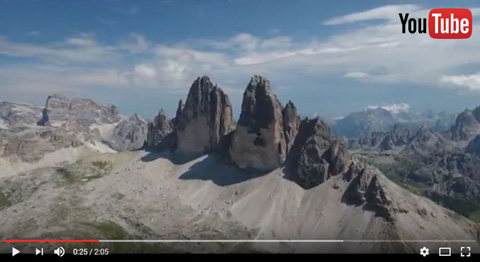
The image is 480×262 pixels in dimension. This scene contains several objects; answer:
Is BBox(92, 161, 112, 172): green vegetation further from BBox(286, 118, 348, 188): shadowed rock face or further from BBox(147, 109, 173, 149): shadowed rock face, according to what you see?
BBox(286, 118, 348, 188): shadowed rock face

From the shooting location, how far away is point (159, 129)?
109 meters

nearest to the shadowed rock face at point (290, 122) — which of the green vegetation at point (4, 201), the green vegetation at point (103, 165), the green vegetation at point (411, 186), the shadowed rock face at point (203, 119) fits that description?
the shadowed rock face at point (203, 119)

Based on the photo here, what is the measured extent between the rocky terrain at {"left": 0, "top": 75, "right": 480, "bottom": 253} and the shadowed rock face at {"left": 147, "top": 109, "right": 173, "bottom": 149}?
2.66ft

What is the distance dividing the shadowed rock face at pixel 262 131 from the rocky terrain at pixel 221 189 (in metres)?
0.17

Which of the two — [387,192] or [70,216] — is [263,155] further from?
[70,216]

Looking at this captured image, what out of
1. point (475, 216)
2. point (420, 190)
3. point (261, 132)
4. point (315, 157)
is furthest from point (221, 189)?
point (420, 190)

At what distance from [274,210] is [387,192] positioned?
595 inches

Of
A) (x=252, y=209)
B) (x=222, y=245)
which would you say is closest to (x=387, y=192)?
(x=252, y=209)

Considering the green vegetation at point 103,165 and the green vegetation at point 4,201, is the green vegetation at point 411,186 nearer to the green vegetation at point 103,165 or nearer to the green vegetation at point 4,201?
the green vegetation at point 103,165

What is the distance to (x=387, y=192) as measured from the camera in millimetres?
65688

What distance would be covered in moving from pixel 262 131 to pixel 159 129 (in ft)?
119

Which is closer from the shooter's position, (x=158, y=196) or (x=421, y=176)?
(x=158, y=196)

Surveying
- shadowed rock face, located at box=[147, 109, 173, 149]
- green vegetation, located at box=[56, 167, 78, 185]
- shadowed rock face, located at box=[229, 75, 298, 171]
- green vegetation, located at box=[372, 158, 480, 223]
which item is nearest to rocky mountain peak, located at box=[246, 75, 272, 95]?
shadowed rock face, located at box=[229, 75, 298, 171]
